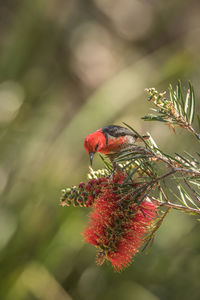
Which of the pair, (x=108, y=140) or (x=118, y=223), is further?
(x=108, y=140)

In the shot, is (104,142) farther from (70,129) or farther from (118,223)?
(70,129)

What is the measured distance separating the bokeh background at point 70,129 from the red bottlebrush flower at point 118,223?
6.53ft

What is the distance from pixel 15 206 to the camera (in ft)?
9.55

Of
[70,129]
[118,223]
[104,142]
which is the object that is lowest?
[118,223]

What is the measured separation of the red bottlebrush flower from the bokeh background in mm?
1991

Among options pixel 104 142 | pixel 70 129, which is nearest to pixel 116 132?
pixel 104 142

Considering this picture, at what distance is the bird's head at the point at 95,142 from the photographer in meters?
0.91

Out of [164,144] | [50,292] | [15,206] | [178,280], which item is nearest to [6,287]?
[50,292]

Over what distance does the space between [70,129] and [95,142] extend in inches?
85.3

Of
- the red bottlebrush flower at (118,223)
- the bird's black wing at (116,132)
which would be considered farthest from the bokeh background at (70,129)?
the red bottlebrush flower at (118,223)

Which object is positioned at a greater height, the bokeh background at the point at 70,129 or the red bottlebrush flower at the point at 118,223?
the bokeh background at the point at 70,129

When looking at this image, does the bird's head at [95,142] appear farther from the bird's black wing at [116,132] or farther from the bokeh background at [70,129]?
the bokeh background at [70,129]

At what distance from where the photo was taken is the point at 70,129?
3.08 m

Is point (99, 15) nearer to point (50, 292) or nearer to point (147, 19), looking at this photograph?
point (147, 19)
